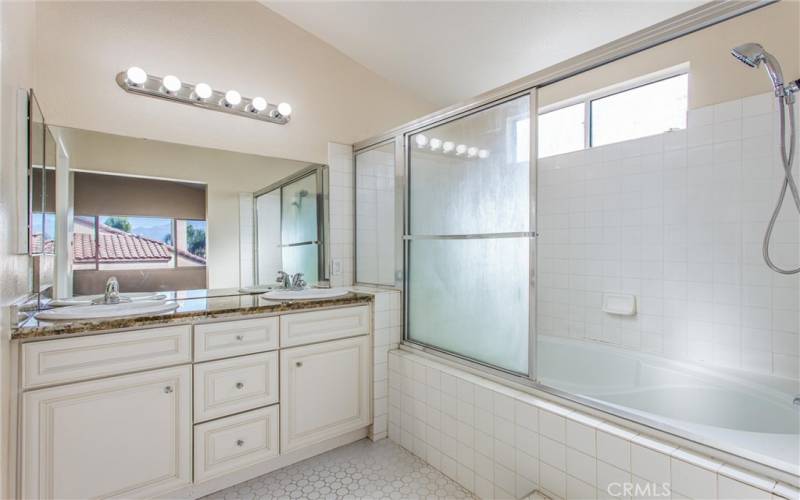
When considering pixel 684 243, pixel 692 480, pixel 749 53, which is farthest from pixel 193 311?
pixel 684 243

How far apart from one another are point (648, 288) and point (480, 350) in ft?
4.53

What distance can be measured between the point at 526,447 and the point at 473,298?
2.28 feet

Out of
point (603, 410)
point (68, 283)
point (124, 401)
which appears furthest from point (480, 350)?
point (68, 283)

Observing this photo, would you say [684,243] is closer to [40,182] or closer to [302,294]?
[302,294]

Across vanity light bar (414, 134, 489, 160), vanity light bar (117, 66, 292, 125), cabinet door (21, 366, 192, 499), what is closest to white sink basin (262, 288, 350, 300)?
cabinet door (21, 366, 192, 499)

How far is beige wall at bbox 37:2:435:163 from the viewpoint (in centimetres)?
178

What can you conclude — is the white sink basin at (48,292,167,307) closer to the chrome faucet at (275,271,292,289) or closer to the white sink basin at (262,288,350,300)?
the white sink basin at (262,288,350,300)

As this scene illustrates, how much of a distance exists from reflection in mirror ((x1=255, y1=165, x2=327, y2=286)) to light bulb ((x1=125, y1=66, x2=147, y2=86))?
81 centimetres

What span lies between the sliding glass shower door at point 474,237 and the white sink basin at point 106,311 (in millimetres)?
1310

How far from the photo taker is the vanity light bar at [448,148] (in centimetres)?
186

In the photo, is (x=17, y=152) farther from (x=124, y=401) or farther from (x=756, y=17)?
(x=756, y=17)

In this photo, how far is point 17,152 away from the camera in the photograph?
1301 millimetres

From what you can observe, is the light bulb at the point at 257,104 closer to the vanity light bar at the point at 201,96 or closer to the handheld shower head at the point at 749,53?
the vanity light bar at the point at 201,96

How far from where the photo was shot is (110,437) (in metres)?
1.45
